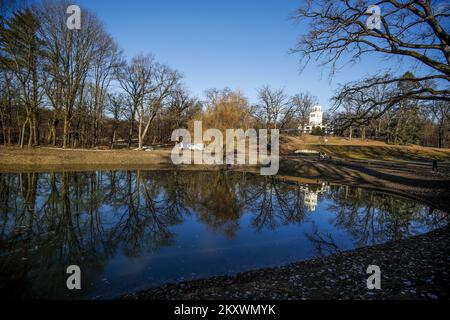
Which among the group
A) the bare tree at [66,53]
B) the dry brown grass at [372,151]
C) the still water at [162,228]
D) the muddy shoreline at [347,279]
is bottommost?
the still water at [162,228]

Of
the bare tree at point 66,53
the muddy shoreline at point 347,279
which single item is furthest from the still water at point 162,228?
the bare tree at point 66,53

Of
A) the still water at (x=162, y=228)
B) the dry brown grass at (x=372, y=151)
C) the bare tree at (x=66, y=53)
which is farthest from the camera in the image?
the dry brown grass at (x=372, y=151)

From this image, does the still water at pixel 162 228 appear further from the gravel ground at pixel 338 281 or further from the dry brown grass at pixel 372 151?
the dry brown grass at pixel 372 151

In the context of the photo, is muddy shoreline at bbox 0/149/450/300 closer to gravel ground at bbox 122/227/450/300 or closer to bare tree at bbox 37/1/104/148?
gravel ground at bbox 122/227/450/300

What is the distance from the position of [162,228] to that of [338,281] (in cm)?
741

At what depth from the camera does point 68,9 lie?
90.2 ft

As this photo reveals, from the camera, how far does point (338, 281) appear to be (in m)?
5.84

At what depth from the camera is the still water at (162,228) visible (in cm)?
685

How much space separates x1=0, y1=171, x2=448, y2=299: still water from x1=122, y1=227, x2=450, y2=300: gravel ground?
29.8 inches

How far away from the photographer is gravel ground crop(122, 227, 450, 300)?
5.17 m

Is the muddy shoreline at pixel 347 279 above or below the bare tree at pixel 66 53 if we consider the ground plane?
below

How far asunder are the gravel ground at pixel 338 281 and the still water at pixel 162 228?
0.76 metres

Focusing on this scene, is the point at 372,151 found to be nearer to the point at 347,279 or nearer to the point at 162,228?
the point at 162,228
